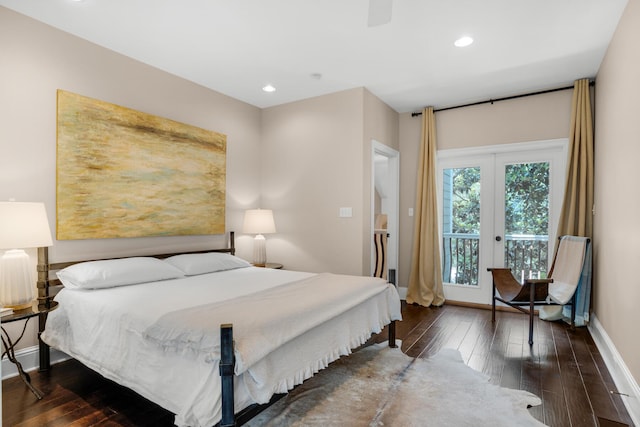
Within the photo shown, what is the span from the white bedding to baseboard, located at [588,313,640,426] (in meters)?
1.52

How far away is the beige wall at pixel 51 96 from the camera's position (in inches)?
105

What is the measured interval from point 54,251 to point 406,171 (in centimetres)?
413

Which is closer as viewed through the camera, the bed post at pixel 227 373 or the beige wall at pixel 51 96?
the bed post at pixel 227 373

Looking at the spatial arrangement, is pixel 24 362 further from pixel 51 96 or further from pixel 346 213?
pixel 346 213

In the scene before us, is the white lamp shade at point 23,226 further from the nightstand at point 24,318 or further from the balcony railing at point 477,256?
the balcony railing at point 477,256

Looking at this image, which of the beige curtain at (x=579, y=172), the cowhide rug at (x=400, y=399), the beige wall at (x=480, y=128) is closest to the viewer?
the cowhide rug at (x=400, y=399)

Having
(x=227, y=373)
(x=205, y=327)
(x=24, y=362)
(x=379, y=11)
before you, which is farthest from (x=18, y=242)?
(x=379, y=11)

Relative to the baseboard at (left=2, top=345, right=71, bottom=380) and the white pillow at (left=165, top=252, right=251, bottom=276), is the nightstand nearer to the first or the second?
Result: the baseboard at (left=2, top=345, right=71, bottom=380)

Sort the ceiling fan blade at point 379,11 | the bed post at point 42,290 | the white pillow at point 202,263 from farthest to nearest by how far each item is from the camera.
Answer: the white pillow at point 202,263
the bed post at point 42,290
the ceiling fan blade at point 379,11

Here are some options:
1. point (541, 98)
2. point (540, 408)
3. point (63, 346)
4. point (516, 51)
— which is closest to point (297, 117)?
point (516, 51)

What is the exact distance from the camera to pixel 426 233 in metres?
4.80

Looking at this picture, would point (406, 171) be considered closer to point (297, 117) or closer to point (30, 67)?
point (297, 117)

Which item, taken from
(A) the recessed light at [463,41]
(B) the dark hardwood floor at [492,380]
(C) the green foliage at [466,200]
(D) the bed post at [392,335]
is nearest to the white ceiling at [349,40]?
(A) the recessed light at [463,41]

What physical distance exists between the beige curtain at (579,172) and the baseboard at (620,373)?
1072 millimetres
